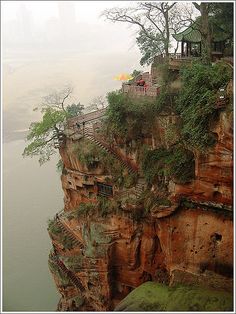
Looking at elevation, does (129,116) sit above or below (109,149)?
above

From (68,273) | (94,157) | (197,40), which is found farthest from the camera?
(68,273)

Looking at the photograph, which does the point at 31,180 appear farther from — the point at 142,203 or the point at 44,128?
the point at 142,203

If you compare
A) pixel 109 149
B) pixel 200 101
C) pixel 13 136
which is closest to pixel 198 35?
pixel 200 101

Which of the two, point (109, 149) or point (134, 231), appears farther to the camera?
point (109, 149)

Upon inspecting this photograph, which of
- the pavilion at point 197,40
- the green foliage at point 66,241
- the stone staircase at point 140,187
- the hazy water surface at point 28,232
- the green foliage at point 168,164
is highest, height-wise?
the pavilion at point 197,40

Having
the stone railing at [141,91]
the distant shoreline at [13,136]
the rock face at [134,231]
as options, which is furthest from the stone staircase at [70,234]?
the distant shoreline at [13,136]

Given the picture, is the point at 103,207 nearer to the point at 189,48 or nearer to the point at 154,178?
the point at 154,178

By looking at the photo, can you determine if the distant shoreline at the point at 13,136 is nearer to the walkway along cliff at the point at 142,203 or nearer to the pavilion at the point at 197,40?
the walkway along cliff at the point at 142,203
